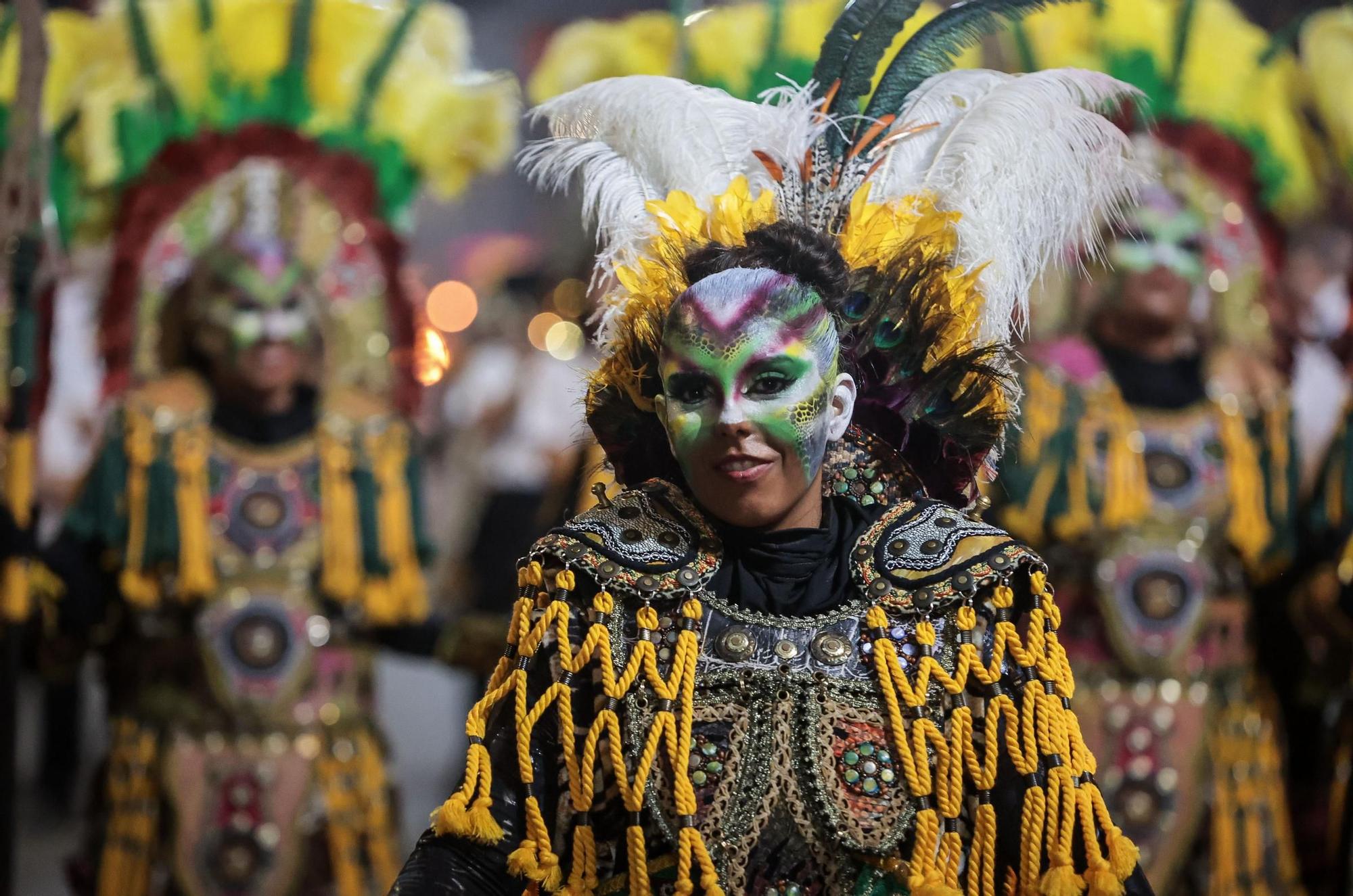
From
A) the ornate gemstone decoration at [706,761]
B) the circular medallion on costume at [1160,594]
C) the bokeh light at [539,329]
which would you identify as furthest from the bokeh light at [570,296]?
the ornate gemstone decoration at [706,761]

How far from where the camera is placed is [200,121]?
17.0 feet

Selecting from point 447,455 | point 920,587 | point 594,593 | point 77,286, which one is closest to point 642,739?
point 594,593

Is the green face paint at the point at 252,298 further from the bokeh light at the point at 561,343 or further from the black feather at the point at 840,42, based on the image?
the bokeh light at the point at 561,343

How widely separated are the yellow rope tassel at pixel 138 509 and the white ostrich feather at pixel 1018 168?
2.92 meters

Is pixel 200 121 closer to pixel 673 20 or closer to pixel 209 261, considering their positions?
pixel 209 261

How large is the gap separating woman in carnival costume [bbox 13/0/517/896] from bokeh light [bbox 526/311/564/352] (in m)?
3.79

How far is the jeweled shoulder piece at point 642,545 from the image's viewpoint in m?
2.50

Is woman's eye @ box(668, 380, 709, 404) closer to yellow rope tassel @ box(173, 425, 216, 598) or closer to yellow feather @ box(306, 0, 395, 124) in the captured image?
yellow rope tassel @ box(173, 425, 216, 598)

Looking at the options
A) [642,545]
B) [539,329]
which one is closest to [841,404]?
[642,545]

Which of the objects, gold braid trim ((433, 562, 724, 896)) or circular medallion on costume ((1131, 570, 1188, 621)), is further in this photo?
circular medallion on costume ((1131, 570, 1188, 621))

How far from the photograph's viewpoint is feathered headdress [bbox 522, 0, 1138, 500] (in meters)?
2.68

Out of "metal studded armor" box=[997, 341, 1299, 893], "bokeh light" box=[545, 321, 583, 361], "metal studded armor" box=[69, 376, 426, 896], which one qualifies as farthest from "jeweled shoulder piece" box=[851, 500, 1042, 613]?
"bokeh light" box=[545, 321, 583, 361]

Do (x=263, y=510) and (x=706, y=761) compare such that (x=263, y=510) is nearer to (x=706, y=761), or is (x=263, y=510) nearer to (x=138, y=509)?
(x=138, y=509)

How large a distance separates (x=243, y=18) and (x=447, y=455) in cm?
467
